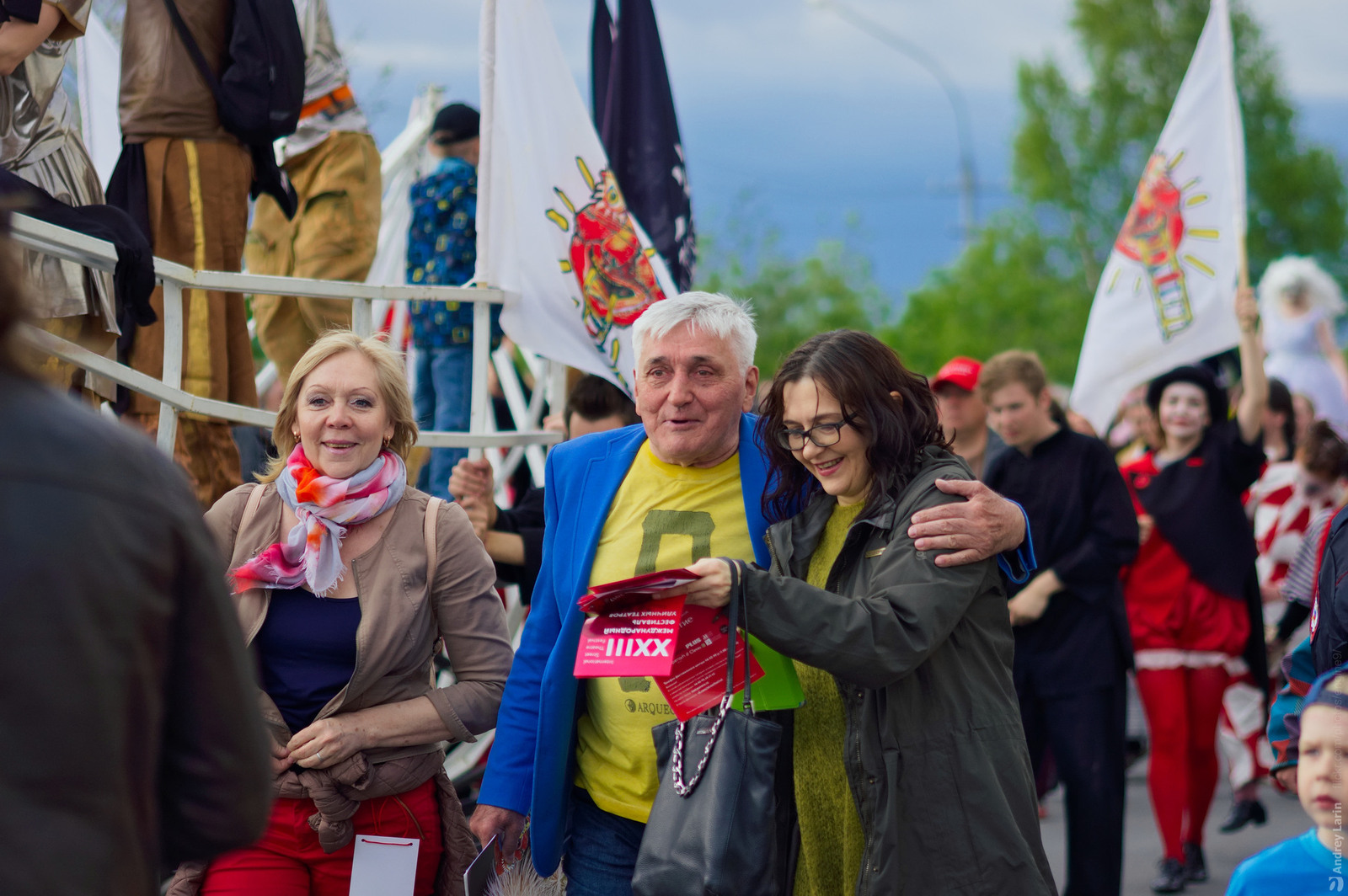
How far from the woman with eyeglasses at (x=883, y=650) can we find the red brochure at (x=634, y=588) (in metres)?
0.06

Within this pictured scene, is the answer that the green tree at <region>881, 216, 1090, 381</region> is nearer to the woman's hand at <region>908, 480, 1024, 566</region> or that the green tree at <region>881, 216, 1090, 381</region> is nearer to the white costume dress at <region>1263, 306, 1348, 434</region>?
the white costume dress at <region>1263, 306, 1348, 434</region>

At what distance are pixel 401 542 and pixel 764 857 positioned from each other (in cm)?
127

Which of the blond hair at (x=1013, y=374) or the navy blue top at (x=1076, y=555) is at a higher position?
the blond hair at (x=1013, y=374)

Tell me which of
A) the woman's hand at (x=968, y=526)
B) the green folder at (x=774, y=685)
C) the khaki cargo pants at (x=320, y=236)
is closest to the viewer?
the woman's hand at (x=968, y=526)

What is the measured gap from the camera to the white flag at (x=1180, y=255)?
23.9 feet

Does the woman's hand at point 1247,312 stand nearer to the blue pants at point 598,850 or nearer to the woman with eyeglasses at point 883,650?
the woman with eyeglasses at point 883,650

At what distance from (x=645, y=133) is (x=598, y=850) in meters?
3.38

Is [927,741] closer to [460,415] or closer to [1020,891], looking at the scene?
[1020,891]

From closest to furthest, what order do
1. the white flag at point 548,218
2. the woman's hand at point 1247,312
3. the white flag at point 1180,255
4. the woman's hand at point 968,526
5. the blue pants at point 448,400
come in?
the woman's hand at point 968,526 < the white flag at point 548,218 < the blue pants at point 448,400 < the woman's hand at point 1247,312 < the white flag at point 1180,255

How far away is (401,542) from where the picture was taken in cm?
363

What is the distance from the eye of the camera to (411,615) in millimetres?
3553

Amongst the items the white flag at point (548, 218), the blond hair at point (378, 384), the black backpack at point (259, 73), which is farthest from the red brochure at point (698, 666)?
the black backpack at point (259, 73)

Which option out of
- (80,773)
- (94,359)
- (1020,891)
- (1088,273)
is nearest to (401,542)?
(94,359)

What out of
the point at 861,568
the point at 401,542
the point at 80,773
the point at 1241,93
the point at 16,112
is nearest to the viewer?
the point at 80,773
